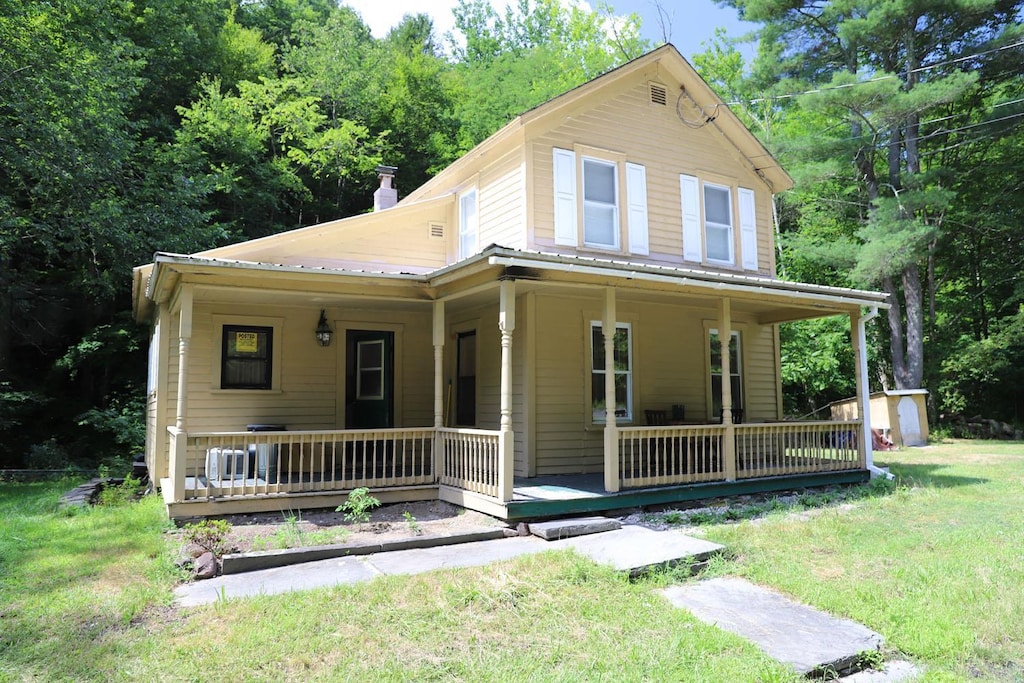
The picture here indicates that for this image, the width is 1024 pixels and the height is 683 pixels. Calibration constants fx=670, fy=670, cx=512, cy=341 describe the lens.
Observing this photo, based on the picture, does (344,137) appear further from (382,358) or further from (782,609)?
(782,609)

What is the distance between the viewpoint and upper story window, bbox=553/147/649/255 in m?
10.1

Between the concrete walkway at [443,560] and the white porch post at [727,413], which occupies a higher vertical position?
the white porch post at [727,413]

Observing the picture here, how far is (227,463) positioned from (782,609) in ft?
23.8

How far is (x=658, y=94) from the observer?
11344 millimetres

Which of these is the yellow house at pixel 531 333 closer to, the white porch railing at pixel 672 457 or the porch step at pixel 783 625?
the white porch railing at pixel 672 457

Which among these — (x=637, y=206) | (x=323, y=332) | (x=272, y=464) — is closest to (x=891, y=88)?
(x=637, y=206)

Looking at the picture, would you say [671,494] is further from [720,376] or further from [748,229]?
[748,229]

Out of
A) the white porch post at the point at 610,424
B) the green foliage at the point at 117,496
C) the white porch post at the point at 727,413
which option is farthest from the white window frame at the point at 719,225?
the green foliage at the point at 117,496

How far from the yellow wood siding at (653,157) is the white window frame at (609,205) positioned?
18 centimetres

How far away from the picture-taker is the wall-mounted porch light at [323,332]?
10703mm

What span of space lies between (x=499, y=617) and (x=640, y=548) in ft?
6.92

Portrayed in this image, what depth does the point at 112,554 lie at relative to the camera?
20.6 ft

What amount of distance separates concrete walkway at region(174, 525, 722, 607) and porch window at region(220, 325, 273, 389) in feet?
16.3

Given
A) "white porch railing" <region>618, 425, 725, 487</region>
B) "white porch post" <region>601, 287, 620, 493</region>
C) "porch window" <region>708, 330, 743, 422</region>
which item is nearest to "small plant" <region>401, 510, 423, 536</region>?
"white porch post" <region>601, 287, 620, 493</region>
